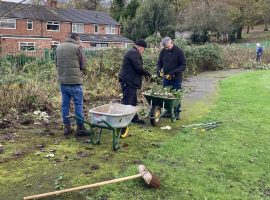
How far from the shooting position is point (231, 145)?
7453mm

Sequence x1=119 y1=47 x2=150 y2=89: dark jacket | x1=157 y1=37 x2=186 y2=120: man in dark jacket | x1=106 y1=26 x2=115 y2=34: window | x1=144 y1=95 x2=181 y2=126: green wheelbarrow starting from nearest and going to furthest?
x1=119 y1=47 x2=150 y2=89: dark jacket < x1=144 y1=95 x2=181 y2=126: green wheelbarrow < x1=157 y1=37 x2=186 y2=120: man in dark jacket < x1=106 y1=26 x2=115 y2=34: window

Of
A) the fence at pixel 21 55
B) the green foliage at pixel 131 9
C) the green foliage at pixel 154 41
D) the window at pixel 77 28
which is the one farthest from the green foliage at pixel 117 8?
the fence at pixel 21 55

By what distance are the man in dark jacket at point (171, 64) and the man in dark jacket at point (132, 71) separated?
135 centimetres

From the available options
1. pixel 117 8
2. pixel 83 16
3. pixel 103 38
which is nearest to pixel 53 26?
pixel 83 16

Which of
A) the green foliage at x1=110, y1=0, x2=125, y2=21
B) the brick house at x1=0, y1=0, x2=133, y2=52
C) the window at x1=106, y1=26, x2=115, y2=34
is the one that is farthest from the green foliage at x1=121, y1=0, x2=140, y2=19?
the green foliage at x1=110, y1=0, x2=125, y2=21

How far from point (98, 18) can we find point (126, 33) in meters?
5.17

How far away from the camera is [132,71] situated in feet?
26.6

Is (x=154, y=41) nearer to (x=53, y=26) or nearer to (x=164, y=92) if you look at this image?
(x=164, y=92)

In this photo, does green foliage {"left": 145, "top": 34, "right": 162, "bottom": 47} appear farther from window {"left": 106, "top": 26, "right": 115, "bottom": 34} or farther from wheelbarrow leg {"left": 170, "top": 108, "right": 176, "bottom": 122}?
window {"left": 106, "top": 26, "right": 115, "bottom": 34}

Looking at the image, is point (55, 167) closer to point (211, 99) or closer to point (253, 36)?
point (211, 99)

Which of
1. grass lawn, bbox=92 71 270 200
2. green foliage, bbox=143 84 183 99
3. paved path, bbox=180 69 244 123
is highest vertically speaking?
green foliage, bbox=143 84 183 99

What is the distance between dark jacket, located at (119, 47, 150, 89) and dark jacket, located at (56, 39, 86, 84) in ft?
3.47

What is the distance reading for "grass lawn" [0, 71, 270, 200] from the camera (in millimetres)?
5156

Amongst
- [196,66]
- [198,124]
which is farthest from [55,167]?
[196,66]
